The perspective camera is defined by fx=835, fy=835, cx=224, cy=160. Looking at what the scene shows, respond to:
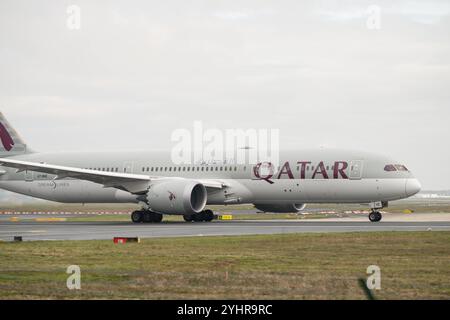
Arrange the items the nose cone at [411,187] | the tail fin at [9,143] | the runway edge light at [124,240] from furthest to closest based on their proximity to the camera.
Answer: the tail fin at [9,143] < the nose cone at [411,187] < the runway edge light at [124,240]

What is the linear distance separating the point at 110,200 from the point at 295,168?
14.3 m

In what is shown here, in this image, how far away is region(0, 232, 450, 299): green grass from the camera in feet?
56.6

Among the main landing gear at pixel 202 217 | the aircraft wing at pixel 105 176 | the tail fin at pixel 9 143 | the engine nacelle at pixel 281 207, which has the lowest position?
the main landing gear at pixel 202 217

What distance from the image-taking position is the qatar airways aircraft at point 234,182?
1929 inches

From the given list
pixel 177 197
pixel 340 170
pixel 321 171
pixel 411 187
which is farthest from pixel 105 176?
pixel 411 187

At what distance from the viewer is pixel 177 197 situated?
48.6 m

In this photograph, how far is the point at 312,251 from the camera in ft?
89.1

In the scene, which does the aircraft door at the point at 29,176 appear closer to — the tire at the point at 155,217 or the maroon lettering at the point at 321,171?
the tire at the point at 155,217

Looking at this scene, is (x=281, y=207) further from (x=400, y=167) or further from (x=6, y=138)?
(x=6, y=138)

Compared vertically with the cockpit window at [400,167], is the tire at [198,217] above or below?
below

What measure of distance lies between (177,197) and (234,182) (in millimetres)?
5166

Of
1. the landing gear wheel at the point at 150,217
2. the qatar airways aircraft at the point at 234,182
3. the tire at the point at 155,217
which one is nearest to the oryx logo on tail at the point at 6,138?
the qatar airways aircraft at the point at 234,182

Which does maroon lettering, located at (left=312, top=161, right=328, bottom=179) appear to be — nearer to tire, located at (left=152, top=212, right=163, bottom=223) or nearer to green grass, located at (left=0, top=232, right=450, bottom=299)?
tire, located at (left=152, top=212, right=163, bottom=223)

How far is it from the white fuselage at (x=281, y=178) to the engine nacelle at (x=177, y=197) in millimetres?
2518
